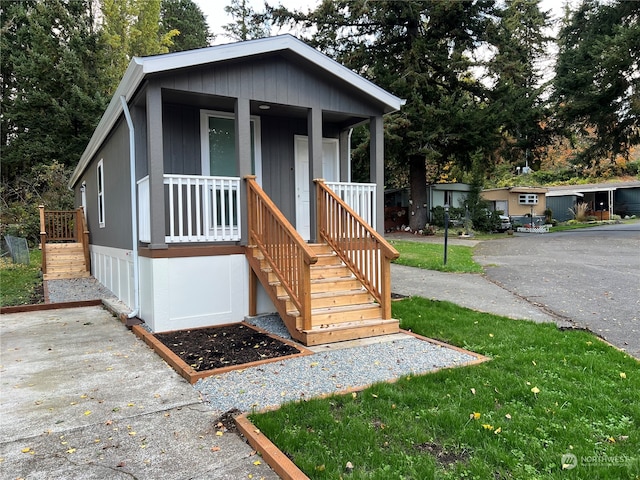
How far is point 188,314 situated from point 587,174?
129 ft

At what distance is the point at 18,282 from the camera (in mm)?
10273

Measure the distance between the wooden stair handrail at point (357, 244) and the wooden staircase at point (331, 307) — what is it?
0.46 ft

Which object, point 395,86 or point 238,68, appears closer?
point 238,68

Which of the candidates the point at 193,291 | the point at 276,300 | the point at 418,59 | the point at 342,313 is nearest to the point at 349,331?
the point at 342,313

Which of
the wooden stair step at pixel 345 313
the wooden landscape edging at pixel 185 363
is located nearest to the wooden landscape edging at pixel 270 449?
the wooden landscape edging at pixel 185 363

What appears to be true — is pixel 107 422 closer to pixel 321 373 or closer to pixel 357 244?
pixel 321 373

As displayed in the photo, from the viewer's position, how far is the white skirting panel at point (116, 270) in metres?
7.08

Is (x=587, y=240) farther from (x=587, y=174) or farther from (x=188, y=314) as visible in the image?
(x=587, y=174)

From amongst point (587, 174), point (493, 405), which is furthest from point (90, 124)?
point (587, 174)

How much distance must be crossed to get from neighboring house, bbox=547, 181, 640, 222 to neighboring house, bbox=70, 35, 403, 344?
25.2 metres

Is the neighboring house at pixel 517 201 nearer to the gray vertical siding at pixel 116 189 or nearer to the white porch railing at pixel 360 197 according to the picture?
the white porch railing at pixel 360 197

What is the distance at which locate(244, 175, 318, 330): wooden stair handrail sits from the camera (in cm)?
465

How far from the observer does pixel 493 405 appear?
3.06 m

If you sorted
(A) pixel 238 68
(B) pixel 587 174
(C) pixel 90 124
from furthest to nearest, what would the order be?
(B) pixel 587 174 → (C) pixel 90 124 → (A) pixel 238 68
